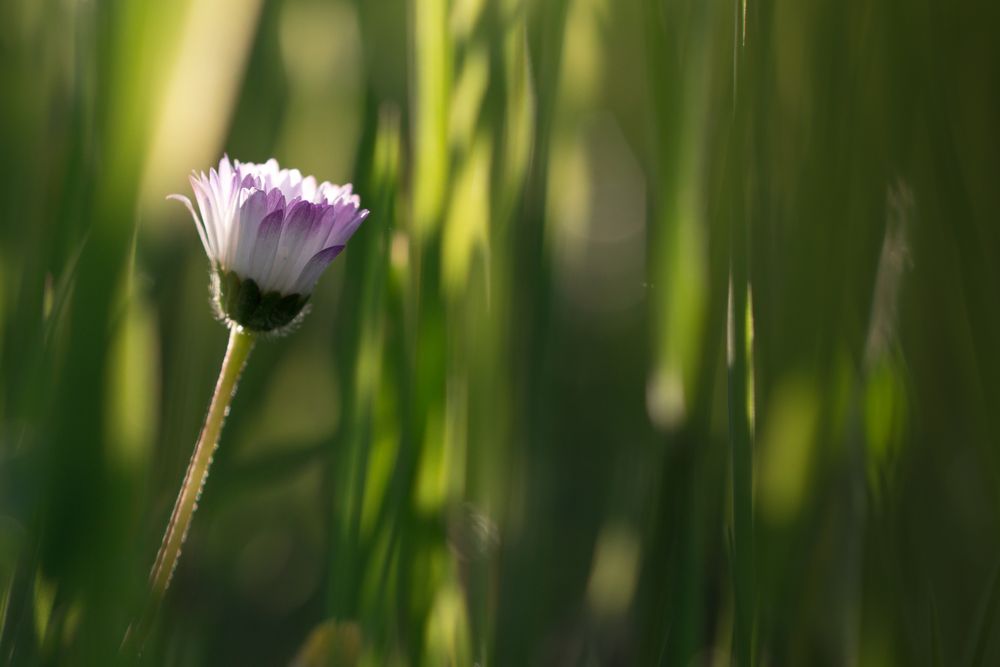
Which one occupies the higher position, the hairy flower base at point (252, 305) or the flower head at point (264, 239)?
the flower head at point (264, 239)

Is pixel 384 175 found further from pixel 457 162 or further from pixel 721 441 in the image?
pixel 721 441

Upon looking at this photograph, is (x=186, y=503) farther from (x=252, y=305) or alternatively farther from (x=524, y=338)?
(x=524, y=338)

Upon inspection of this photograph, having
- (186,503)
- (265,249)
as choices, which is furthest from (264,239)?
(186,503)

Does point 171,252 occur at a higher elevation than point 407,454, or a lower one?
higher

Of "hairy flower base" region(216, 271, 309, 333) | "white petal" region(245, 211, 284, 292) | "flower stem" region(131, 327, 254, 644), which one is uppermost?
"white petal" region(245, 211, 284, 292)

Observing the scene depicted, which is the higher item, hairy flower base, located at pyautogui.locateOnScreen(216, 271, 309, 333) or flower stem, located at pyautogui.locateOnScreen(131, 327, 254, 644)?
hairy flower base, located at pyautogui.locateOnScreen(216, 271, 309, 333)

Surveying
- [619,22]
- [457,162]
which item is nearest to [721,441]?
[457,162]
